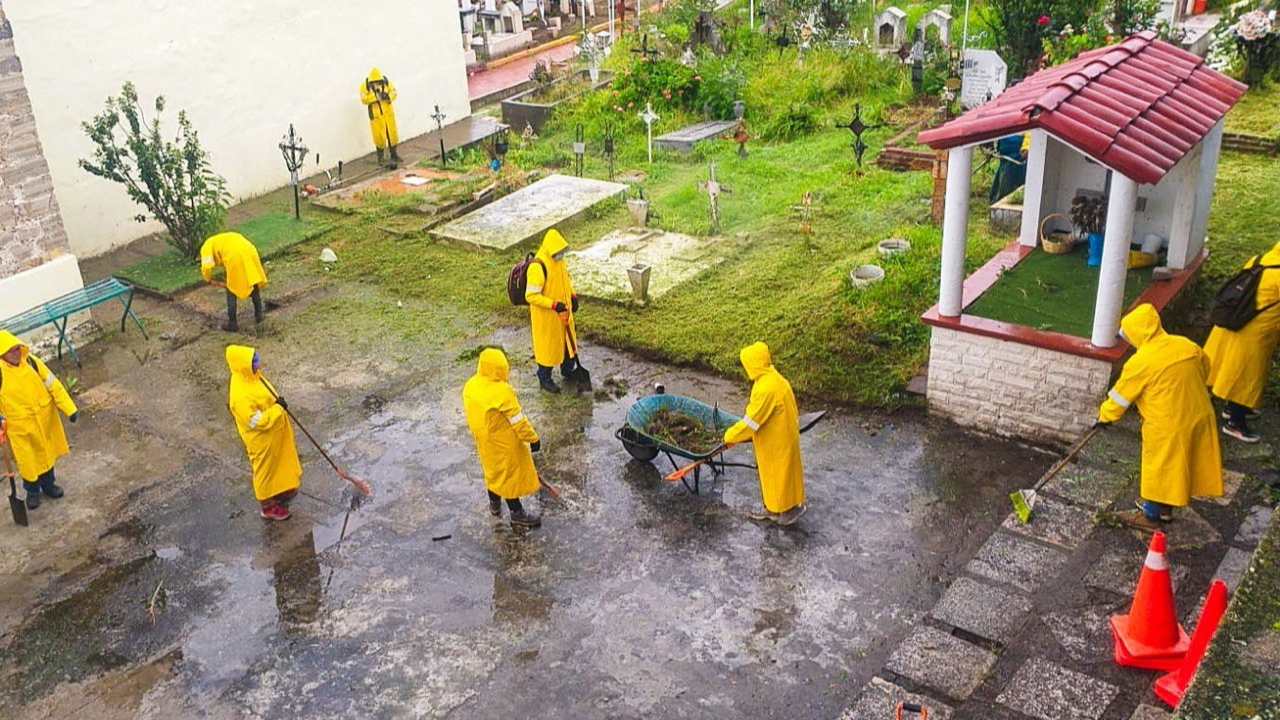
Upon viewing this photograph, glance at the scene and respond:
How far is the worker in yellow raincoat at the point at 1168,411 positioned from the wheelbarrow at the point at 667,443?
2.26 m

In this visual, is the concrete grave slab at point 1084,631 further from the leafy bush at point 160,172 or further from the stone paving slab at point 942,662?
the leafy bush at point 160,172

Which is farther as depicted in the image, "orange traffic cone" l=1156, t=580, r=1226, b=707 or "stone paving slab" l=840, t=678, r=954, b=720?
"stone paving slab" l=840, t=678, r=954, b=720

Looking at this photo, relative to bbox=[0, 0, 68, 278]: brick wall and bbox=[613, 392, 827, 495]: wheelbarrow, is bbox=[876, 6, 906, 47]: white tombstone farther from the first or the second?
bbox=[0, 0, 68, 278]: brick wall

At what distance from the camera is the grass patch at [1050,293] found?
9172mm

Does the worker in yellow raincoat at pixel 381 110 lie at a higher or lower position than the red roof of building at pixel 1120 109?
lower

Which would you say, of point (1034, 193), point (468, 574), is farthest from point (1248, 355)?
point (468, 574)

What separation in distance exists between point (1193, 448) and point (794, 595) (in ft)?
8.88

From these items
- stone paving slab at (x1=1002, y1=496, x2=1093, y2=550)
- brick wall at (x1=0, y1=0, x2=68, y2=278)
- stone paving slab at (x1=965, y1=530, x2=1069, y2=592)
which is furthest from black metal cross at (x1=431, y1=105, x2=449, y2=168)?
stone paving slab at (x1=965, y1=530, x2=1069, y2=592)

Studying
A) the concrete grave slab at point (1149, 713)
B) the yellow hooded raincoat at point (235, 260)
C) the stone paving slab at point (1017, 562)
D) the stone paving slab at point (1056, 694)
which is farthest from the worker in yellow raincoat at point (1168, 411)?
the yellow hooded raincoat at point (235, 260)

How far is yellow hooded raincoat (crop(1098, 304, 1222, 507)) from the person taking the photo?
282 inches

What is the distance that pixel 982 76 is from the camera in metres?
15.9

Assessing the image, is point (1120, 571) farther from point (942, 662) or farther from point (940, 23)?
point (940, 23)

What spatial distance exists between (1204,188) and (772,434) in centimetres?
494

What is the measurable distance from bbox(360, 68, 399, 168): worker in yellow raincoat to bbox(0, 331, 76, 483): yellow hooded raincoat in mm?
9047
